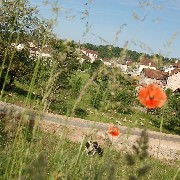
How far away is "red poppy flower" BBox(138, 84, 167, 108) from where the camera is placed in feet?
6.87

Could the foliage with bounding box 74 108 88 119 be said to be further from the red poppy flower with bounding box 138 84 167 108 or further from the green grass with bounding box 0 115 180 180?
the red poppy flower with bounding box 138 84 167 108

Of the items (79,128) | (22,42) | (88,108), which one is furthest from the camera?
(88,108)

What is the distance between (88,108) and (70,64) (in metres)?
7.14

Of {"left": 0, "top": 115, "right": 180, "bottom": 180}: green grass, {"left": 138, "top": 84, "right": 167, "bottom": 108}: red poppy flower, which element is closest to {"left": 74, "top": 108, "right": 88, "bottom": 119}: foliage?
{"left": 0, "top": 115, "right": 180, "bottom": 180}: green grass

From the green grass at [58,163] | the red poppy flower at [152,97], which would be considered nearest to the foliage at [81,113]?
the green grass at [58,163]

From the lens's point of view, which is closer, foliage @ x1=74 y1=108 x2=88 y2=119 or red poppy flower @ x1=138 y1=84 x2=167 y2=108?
red poppy flower @ x1=138 y1=84 x2=167 y2=108

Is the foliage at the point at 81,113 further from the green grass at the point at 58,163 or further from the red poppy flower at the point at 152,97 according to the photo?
the red poppy flower at the point at 152,97

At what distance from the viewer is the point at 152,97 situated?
2.13 m

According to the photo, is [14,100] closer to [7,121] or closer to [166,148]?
[166,148]

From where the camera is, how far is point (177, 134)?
3089 cm

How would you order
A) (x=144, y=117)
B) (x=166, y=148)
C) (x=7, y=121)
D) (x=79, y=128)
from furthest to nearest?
(x=144, y=117) → (x=166, y=148) → (x=79, y=128) → (x=7, y=121)

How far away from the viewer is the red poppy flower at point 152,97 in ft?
6.87

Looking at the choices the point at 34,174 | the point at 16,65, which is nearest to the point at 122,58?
the point at 34,174

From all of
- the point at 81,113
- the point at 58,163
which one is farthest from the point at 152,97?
the point at 81,113
